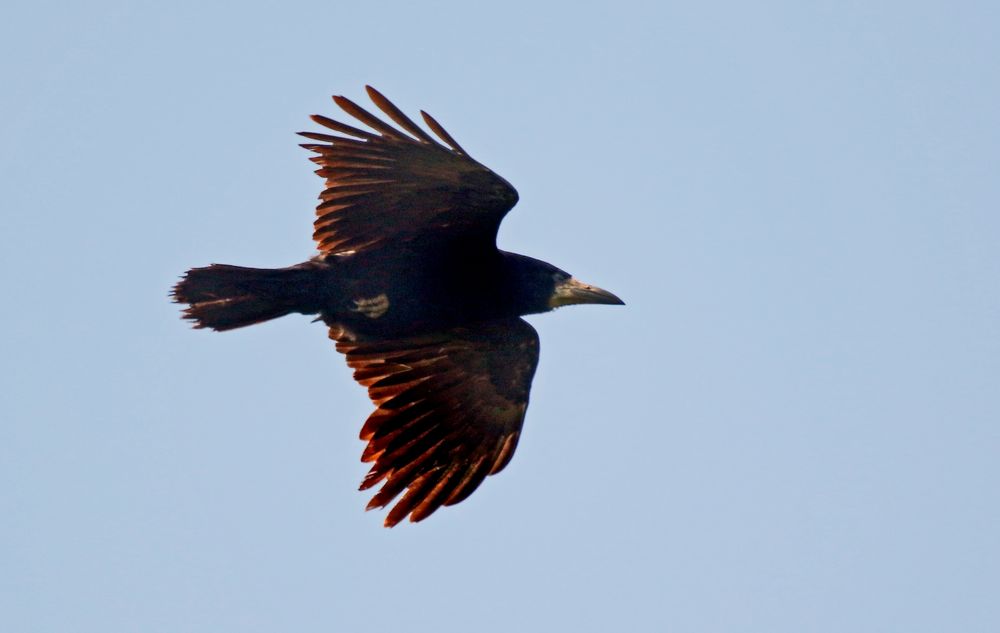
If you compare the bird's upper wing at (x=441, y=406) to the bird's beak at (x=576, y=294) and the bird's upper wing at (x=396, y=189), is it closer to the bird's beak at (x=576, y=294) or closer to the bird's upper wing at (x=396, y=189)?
the bird's beak at (x=576, y=294)

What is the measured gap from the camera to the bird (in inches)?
325

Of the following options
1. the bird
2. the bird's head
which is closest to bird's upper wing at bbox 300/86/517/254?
the bird

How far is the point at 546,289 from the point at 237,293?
1.83 meters

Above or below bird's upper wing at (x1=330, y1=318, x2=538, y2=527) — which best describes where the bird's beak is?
above

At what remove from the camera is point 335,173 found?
854 centimetres

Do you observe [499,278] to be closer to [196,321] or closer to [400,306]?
[400,306]

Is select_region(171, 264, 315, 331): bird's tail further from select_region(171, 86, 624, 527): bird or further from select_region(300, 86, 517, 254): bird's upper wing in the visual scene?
select_region(300, 86, 517, 254): bird's upper wing

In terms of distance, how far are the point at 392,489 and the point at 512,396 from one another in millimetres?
922

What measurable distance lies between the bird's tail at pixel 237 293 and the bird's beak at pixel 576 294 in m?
1.52

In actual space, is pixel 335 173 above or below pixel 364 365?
above

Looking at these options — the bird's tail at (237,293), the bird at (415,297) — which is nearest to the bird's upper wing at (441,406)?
the bird at (415,297)

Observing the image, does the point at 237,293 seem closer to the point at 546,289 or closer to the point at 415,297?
the point at 415,297

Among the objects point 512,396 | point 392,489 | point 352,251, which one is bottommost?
point 392,489

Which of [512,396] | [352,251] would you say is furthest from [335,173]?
[512,396]
